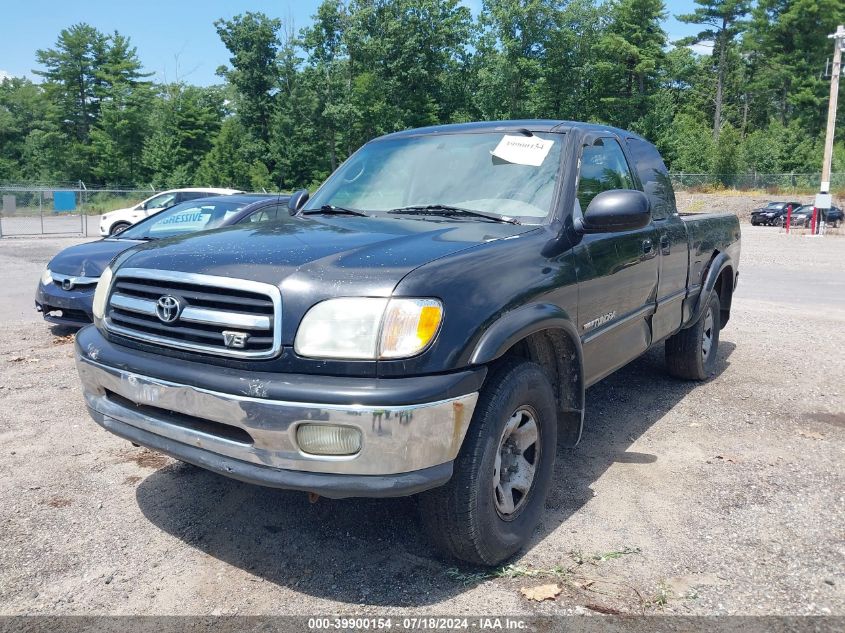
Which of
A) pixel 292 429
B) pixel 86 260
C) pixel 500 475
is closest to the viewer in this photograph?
pixel 292 429

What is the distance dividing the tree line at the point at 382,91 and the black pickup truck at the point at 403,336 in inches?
1966

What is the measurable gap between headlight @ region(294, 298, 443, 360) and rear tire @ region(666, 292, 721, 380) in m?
3.88

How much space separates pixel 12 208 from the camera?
1122 inches

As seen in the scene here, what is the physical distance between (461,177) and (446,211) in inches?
12.7

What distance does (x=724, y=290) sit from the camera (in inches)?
259

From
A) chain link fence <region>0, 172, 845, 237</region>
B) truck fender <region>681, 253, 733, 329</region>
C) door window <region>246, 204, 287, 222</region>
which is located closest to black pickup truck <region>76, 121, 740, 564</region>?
truck fender <region>681, 253, 733, 329</region>

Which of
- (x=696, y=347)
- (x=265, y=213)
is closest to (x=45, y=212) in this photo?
(x=265, y=213)

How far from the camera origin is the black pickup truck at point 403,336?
2557 millimetres

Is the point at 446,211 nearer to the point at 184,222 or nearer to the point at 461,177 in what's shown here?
the point at 461,177

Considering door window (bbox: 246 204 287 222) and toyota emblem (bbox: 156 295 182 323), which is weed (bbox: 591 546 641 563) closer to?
toyota emblem (bbox: 156 295 182 323)

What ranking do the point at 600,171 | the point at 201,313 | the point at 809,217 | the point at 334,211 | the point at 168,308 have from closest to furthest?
the point at 201,313, the point at 168,308, the point at 334,211, the point at 600,171, the point at 809,217

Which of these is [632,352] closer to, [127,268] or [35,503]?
[127,268]

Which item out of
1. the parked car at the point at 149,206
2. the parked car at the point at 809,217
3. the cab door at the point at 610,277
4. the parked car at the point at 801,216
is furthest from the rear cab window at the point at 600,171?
the parked car at the point at 801,216

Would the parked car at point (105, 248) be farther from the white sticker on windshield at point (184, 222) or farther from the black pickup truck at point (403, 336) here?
the black pickup truck at point (403, 336)
